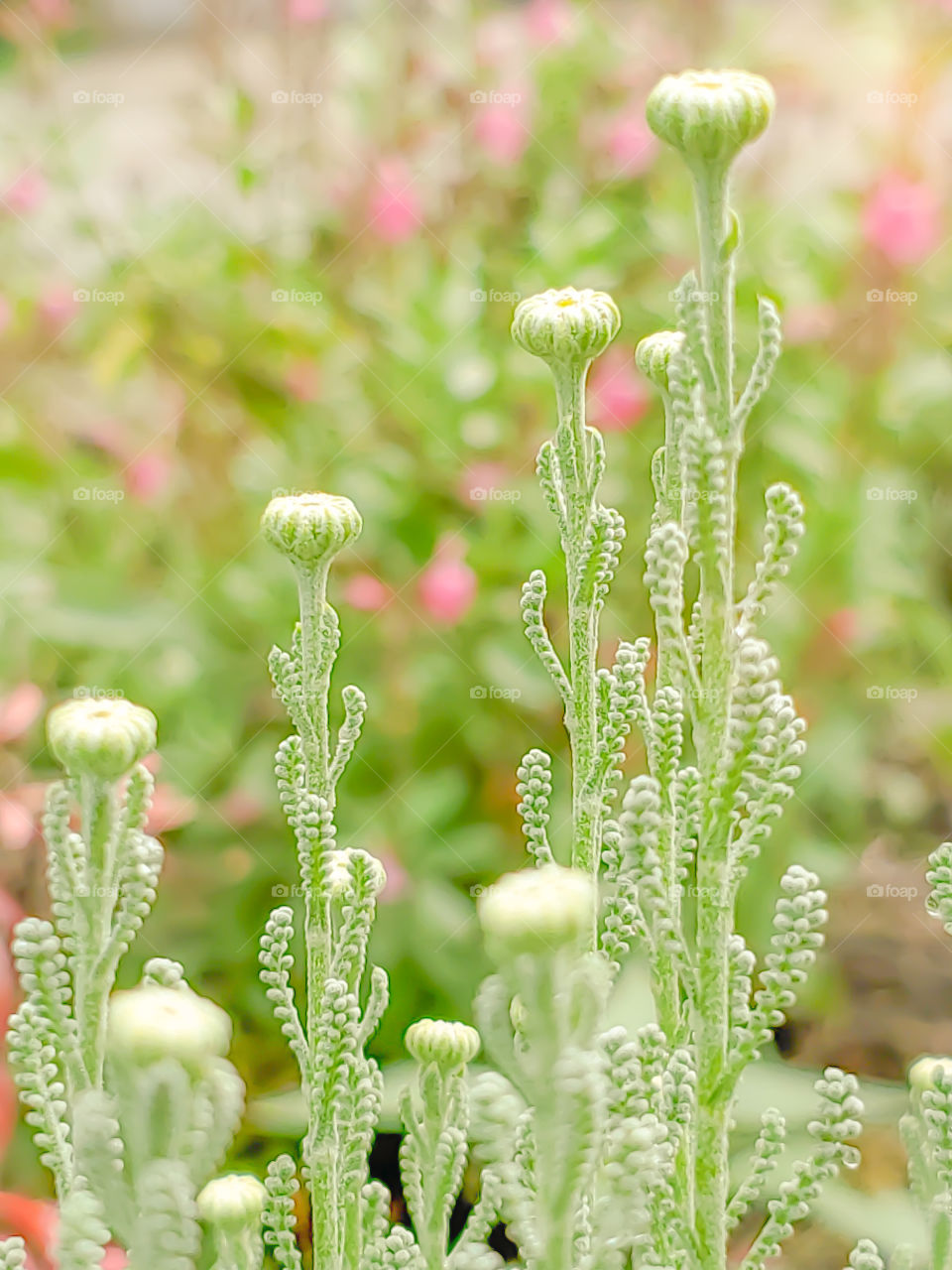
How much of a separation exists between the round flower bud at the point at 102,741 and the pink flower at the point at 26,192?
3.69 ft

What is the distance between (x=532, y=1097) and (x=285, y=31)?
1.30 meters

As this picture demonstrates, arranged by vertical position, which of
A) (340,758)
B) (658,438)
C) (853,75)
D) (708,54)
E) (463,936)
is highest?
(853,75)

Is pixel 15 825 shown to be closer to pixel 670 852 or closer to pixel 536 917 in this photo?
pixel 670 852

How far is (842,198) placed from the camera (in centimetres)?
143

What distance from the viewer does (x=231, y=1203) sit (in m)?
0.37

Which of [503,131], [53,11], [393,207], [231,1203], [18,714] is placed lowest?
[231,1203]

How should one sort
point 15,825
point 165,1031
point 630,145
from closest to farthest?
point 165,1031, point 15,825, point 630,145

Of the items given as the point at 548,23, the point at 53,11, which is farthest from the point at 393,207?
the point at 53,11

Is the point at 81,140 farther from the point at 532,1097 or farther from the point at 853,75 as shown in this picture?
the point at 532,1097

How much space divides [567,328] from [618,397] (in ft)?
2.68

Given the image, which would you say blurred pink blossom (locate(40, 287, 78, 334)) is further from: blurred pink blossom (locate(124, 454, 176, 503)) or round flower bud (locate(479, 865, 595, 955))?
round flower bud (locate(479, 865, 595, 955))

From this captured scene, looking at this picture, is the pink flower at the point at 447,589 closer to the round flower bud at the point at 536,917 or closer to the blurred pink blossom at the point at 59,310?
the blurred pink blossom at the point at 59,310

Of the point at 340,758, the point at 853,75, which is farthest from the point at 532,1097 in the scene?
the point at 853,75

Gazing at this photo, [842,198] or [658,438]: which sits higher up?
[842,198]
